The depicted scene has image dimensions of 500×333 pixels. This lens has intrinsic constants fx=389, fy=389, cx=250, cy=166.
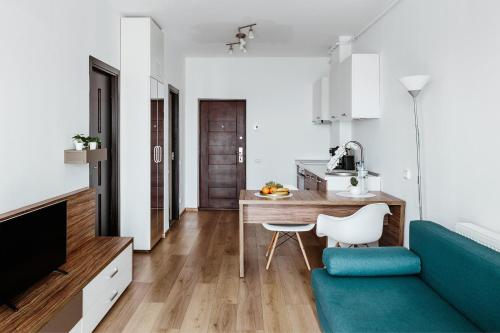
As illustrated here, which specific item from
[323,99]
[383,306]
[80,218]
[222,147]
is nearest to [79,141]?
[80,218]

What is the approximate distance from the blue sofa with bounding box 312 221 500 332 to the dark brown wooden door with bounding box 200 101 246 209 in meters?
4.61

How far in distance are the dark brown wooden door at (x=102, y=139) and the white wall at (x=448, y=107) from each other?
10.0ft

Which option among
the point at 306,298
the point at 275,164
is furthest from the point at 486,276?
the point at 275,164

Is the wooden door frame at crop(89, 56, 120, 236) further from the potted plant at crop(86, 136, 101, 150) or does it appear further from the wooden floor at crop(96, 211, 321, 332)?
the potted plant at crop(86, 136, 101, 150)

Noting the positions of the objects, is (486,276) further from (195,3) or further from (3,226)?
(195,3)

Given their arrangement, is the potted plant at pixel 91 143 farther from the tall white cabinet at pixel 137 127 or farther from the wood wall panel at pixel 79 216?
the tall white cabinet at pixel 137 127

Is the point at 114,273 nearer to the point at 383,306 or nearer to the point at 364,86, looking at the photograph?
the point at 383,306

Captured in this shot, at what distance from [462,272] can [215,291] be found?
6.61 feet

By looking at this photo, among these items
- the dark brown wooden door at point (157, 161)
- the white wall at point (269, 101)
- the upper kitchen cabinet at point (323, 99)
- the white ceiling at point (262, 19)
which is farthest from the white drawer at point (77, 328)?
the white wall at point (269, 101)

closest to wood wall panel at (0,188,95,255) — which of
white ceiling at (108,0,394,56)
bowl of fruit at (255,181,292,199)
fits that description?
bowl of fruit at (255,181,292,199)

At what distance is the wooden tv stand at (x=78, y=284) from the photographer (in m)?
2.00

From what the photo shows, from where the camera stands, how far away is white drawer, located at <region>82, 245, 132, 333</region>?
8.20ft

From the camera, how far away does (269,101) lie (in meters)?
7.04

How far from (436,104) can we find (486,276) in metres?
1.65
